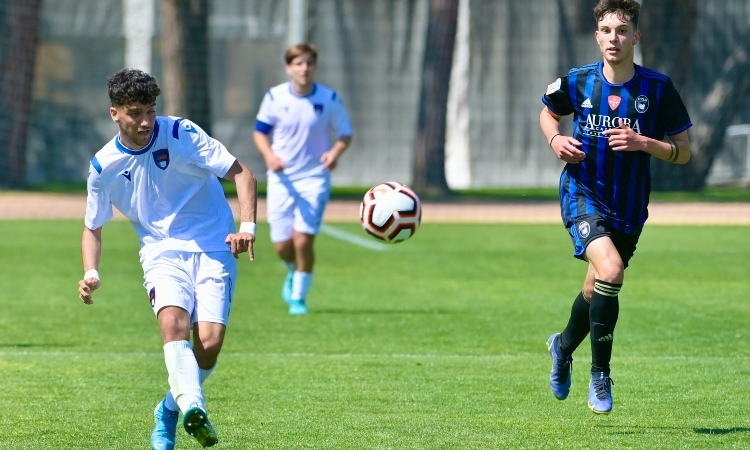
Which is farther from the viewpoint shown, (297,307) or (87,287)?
(297,307)

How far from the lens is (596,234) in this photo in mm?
6828

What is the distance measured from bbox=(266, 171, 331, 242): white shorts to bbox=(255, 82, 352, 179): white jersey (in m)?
0.08

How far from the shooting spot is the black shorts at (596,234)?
6.85m

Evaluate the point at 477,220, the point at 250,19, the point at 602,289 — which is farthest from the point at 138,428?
the point at 250,19

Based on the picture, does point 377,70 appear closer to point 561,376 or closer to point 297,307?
point 297,307

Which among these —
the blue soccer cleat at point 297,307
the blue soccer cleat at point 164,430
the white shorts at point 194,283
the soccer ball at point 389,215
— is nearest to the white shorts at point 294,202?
the blue soccer cleat at point 297,307

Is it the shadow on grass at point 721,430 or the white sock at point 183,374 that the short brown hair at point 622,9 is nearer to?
the shadow on grass at point 721,430

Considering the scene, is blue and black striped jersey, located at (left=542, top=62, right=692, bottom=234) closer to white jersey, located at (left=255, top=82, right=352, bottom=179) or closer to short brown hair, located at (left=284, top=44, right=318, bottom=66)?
short brown hair, located at (left=284, top=44, right=318, bottom=66)

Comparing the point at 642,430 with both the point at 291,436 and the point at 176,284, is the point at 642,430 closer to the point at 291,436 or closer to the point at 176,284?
the point at 291,436

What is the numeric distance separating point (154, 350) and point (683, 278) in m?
6.70

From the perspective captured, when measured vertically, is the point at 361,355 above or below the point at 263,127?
below

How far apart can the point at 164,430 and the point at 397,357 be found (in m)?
3.37

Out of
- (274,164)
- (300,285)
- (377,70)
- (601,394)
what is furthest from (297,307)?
(377,70)

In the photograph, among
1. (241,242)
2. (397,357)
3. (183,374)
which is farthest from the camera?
(397,357)
